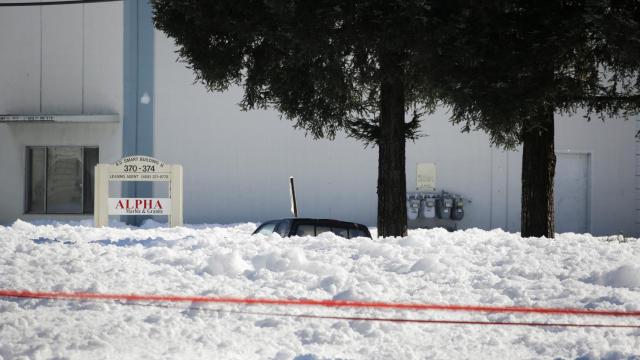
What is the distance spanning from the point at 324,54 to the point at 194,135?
1304 centimetres

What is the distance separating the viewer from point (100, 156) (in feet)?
81.8

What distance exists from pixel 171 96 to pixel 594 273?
1811 cm

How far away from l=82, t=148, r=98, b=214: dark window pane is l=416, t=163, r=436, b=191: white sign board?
10.5 m

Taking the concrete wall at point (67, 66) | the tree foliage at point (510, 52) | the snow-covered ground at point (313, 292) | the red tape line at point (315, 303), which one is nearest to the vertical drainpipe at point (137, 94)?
the concrete wall at point (67, 66)

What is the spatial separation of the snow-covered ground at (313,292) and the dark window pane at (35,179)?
47.6 ft

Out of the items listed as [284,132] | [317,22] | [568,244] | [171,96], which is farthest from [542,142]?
[171,96]

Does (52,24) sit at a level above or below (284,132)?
above

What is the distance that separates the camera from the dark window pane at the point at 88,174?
25234 mm

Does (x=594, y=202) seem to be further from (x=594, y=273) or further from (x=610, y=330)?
(x=610, y=330)

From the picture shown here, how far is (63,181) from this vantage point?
25.4m

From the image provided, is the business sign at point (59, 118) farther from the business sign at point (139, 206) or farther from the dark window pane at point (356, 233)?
the dark window pane at point (356, 233)

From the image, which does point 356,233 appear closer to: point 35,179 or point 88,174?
point 88,174

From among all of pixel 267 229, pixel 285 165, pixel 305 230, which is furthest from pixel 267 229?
pixel 285 165

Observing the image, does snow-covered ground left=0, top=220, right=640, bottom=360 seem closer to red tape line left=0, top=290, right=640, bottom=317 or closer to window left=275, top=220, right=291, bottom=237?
red tape line left=0, top=290, right=640, bottom=317
